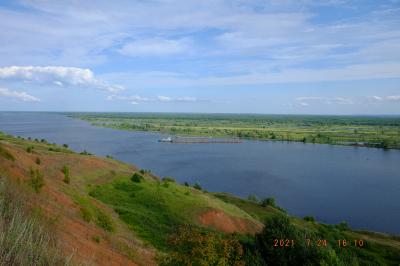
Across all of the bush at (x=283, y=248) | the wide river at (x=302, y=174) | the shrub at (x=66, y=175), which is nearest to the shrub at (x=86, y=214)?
the shrub at (x=66, y=175)

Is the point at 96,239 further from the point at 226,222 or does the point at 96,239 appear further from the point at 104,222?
the point at 226,222

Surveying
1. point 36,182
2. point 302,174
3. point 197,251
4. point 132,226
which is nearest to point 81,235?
point 36,182

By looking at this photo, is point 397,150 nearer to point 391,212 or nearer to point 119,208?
point 391,212

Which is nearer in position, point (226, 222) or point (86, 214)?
point (86, 214)

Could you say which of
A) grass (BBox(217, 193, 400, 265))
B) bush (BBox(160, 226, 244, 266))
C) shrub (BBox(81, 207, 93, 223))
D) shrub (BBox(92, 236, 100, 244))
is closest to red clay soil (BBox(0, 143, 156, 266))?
shrub (BBox(92, 236, 100, 244))

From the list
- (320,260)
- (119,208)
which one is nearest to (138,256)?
(320,260)

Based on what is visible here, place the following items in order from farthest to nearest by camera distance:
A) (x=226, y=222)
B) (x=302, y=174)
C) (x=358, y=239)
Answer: (x=302, y=174)
(x=358, y=239)
(x=226, y=222)

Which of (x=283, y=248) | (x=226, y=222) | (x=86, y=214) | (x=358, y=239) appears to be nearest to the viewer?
(x=283, y=248)

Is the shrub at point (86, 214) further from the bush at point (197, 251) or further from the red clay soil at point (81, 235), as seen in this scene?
the bush at point (197, 251)
